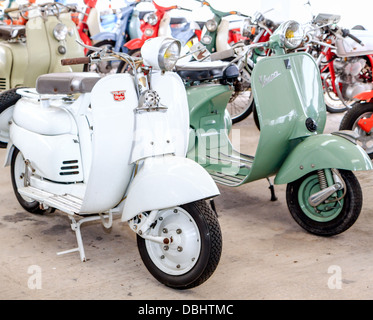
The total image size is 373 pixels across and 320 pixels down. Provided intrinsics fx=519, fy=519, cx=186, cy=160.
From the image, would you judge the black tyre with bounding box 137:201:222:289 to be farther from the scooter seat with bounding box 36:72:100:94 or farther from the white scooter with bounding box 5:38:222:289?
the scooter seat with bounding box 36:72:100:94

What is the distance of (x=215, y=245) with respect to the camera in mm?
2018

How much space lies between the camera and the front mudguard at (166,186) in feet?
6.56

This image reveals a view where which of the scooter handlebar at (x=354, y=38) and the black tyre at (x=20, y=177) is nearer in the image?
the black tyre at (x=20, y=177)

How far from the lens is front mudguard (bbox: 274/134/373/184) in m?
2.50

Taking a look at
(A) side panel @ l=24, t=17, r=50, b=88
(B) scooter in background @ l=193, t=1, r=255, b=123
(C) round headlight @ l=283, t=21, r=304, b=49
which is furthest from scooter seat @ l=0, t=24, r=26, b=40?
(C) round headlight @ l=283, t=21, r=304, b=49

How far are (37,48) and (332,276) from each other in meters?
3.74

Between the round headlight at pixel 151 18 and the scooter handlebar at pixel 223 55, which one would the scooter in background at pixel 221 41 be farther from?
the scooter handlebar at pixel 223 55

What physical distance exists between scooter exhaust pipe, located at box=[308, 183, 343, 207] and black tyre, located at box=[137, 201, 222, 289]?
0.76 m

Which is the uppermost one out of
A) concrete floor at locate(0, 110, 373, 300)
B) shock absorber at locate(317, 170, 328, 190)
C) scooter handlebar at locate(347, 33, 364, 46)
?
scooter handlebar at locate(347, 33, 364, 46)

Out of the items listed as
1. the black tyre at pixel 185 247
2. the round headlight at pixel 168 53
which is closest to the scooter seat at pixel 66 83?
the round headlight at pixel 168 53

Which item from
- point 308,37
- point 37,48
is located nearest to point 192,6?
point 37,48

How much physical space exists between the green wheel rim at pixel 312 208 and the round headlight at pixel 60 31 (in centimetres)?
320

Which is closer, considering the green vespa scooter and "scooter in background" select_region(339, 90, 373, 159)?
the green vespa scooter

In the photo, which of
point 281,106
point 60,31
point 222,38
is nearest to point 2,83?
point 60,31
